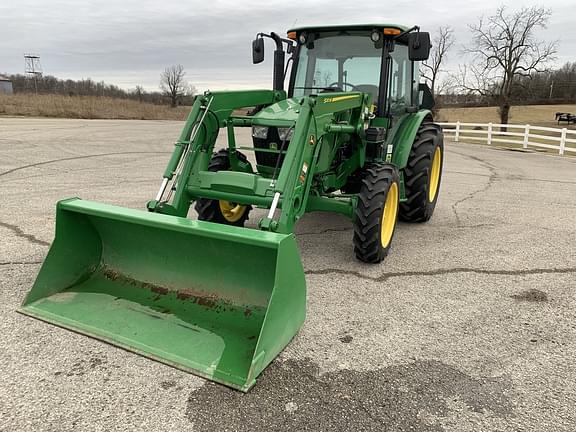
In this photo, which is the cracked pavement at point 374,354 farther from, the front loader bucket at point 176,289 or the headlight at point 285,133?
the headlight at point 285,133

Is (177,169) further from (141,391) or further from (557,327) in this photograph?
(557,327)

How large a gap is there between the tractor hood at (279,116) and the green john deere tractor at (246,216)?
0.07 feet

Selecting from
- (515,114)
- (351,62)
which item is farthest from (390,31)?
(515,114)

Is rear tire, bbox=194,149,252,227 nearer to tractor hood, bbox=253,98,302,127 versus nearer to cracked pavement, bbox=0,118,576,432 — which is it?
tractor hood, bbox=253,98,302,127

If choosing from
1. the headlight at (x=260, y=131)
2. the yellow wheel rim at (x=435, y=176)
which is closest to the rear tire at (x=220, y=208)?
the headlight at (x=260, y=131)

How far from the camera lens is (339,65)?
5477 mm

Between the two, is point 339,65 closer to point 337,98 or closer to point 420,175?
point 337,98

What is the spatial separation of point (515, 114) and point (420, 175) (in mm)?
42138

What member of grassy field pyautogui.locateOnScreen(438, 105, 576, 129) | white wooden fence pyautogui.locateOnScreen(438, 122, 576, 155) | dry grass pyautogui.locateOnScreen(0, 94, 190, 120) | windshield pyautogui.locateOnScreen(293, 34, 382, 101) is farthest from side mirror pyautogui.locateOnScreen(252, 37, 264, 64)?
grassy field pyautogui.locateOnScreen(438, 105, 576, 129)

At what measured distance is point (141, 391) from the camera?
2.75 meters

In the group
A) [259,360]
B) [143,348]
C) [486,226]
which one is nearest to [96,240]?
[143,348]

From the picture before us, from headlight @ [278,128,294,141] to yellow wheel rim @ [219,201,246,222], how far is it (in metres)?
1.01

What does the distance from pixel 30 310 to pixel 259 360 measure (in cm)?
187

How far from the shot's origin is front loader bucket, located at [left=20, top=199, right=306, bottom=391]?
117 inches
